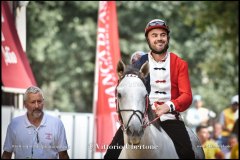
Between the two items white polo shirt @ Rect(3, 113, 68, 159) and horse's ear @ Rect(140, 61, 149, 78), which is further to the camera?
white polo shirt @ Rect(3, 113, 68, 159)

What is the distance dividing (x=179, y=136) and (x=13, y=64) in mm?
3948

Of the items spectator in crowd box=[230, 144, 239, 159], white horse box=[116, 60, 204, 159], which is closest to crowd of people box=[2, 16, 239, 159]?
white horse box=[116, 60, 204, 159]

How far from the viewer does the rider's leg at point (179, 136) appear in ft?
25.5

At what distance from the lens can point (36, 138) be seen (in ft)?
25.6

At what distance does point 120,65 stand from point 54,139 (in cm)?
102

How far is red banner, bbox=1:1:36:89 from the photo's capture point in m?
A: 10.9

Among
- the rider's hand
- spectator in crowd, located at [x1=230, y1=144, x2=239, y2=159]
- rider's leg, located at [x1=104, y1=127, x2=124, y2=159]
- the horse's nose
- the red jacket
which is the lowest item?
spectator in crowd, located at [x1=230, y1=144, x2=239, y2=159]

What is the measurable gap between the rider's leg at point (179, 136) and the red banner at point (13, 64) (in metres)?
3.35

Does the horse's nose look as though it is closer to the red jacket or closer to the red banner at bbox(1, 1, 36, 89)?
the red jacket

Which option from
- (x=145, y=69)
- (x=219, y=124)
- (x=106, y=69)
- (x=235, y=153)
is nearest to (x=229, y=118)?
(x=219, y=124)

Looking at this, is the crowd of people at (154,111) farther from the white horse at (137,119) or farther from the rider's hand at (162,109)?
the white horse at (137,119)

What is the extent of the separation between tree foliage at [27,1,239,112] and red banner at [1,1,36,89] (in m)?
19.5

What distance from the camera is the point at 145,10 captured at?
1289 inches

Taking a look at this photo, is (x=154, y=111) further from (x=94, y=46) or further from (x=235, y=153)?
(x=94, y=46)
